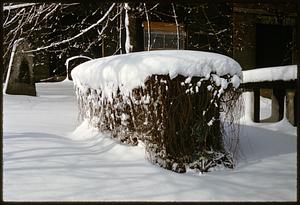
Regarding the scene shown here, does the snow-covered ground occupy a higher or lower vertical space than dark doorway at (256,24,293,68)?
lower

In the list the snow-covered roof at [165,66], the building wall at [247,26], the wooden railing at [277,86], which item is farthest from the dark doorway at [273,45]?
the snow-covered roof at [165,66]

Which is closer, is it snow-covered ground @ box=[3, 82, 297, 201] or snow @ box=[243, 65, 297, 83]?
snow-covered ground @ box=[3, 82, 297, 201]

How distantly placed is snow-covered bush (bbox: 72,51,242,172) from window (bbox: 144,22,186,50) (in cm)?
173

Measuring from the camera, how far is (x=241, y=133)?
4.10m

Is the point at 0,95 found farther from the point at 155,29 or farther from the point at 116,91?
the point at 155,29

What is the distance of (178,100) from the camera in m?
3.01

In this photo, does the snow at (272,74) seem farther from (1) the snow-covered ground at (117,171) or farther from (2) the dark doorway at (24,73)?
(2) the dark doorway at (24,73)

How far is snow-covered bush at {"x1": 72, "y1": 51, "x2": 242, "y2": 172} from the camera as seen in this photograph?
2.96 meters

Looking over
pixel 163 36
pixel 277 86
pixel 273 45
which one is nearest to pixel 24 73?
pixel 163 36

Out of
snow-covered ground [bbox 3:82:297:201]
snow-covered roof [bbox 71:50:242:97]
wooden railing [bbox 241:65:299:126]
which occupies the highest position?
snow-covered roof [bbox 71:50:242:97]

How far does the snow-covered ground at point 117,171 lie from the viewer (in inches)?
102

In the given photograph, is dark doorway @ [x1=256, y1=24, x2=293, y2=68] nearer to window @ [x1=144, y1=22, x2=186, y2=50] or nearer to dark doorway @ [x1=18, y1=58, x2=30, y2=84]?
window @ [x1=144, y1=22, x2=186, y2=50]

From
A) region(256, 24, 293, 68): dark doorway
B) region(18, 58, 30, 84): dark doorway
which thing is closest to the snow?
region(256, 24, 293, 68): dark doorway

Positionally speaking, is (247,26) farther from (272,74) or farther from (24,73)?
(24,73)
